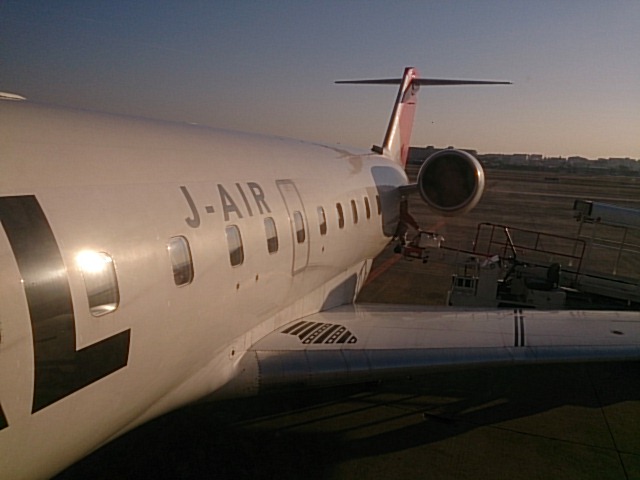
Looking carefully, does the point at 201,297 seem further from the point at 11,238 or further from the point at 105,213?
Answer: the point at 11,238

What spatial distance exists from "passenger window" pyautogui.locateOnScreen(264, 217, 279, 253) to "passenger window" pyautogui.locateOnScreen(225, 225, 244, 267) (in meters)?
0.74

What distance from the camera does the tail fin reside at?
15773 millimetres

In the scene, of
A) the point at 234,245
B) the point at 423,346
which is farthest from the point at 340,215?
the point at 234,245

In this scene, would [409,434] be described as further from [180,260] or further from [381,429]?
[180,260]

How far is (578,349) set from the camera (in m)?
6.61

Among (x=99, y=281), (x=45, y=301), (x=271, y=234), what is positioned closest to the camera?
(x=45, y=301)

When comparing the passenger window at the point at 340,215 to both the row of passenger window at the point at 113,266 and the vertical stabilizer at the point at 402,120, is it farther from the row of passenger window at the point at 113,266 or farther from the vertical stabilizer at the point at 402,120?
the vertical stabilizer at the point at 402,120

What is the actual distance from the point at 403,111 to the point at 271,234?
1130 cm

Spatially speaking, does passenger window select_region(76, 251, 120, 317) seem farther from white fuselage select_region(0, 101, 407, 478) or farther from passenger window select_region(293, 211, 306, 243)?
passenger window select_region(293, 211, 306, 243)

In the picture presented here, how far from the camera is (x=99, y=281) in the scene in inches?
149

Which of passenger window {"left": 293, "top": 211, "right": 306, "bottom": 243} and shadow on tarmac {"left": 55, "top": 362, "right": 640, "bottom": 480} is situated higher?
passenger window {"left": 293, "top": 211, "right": 306, "bottom": 243}

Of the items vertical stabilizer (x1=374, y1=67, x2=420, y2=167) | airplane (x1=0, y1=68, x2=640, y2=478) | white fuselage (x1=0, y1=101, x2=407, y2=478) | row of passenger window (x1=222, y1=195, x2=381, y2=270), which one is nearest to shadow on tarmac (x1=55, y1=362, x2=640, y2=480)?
airplane (x1=0, y1=68, x2=640, y2=478)

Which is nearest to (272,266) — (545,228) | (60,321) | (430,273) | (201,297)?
(201,297)

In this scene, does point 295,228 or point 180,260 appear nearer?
point 180,260
